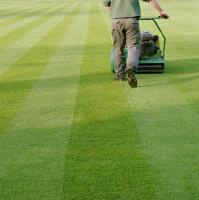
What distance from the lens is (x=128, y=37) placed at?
9.91 meters

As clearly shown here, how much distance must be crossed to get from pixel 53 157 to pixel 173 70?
20.2ft

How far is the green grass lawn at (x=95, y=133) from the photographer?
5.16m

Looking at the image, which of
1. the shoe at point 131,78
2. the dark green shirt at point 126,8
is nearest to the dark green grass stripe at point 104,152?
the shoe at point 131,78

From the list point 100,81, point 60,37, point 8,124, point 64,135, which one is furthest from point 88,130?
point 60,37

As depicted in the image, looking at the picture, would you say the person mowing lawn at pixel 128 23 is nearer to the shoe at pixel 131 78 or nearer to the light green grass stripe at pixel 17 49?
the shoe at pixel 131 78

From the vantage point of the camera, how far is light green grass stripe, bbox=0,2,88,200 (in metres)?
5.15

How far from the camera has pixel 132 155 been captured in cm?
600

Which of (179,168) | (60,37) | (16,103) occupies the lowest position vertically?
(60,37)

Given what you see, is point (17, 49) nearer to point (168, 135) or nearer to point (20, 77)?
point (20, 77)

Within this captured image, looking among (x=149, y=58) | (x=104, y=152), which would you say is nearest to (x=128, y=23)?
(x=149, y=58)

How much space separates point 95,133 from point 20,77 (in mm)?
4214

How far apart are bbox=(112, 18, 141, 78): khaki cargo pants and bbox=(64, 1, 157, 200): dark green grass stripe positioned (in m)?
0.50

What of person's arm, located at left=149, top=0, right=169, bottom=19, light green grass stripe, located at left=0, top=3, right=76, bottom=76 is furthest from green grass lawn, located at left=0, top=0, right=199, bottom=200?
person's arm, located at left=149, top=0, right=169, bottom=19

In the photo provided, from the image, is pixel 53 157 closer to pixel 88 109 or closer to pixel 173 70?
pixel 88 109
